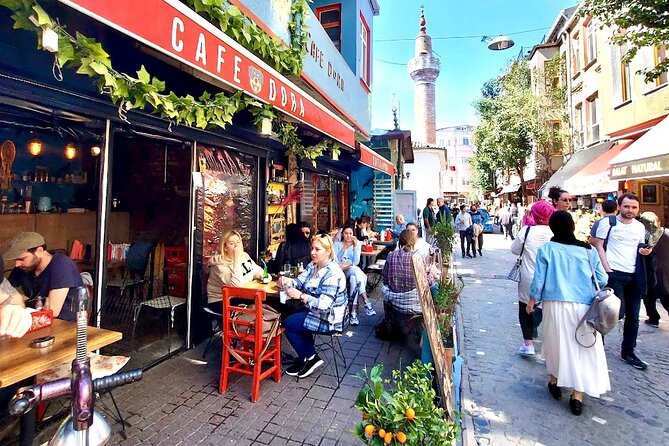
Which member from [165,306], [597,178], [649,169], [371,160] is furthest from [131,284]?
[597,178]

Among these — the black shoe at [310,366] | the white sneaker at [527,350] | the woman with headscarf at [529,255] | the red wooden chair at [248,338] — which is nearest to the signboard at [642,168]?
the woman with headscarf at [529,255]

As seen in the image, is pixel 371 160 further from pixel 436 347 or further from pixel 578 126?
pixel 578 126

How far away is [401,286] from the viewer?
441 centimetres

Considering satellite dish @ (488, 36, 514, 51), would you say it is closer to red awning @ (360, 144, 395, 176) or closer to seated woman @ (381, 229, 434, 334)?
red awning @ (360, 144, 395, 176)

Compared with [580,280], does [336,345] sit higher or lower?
lower

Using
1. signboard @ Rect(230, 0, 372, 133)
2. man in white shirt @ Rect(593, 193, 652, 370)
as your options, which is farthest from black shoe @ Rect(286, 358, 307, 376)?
signboard @ Rect(230, 0, 372, 133)

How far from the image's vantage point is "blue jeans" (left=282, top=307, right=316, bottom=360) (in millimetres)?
3705

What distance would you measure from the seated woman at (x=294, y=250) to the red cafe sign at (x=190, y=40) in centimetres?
254

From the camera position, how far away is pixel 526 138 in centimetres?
2008

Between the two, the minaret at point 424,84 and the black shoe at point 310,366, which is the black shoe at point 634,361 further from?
the minaret at point 424,84

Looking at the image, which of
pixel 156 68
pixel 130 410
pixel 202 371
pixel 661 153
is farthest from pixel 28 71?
pixel 661 153

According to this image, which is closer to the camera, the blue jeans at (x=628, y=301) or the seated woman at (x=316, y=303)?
the seated woman at (x=316, y=303)

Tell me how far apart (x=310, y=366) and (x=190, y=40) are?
327cm

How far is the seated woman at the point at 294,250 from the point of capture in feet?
18.1
